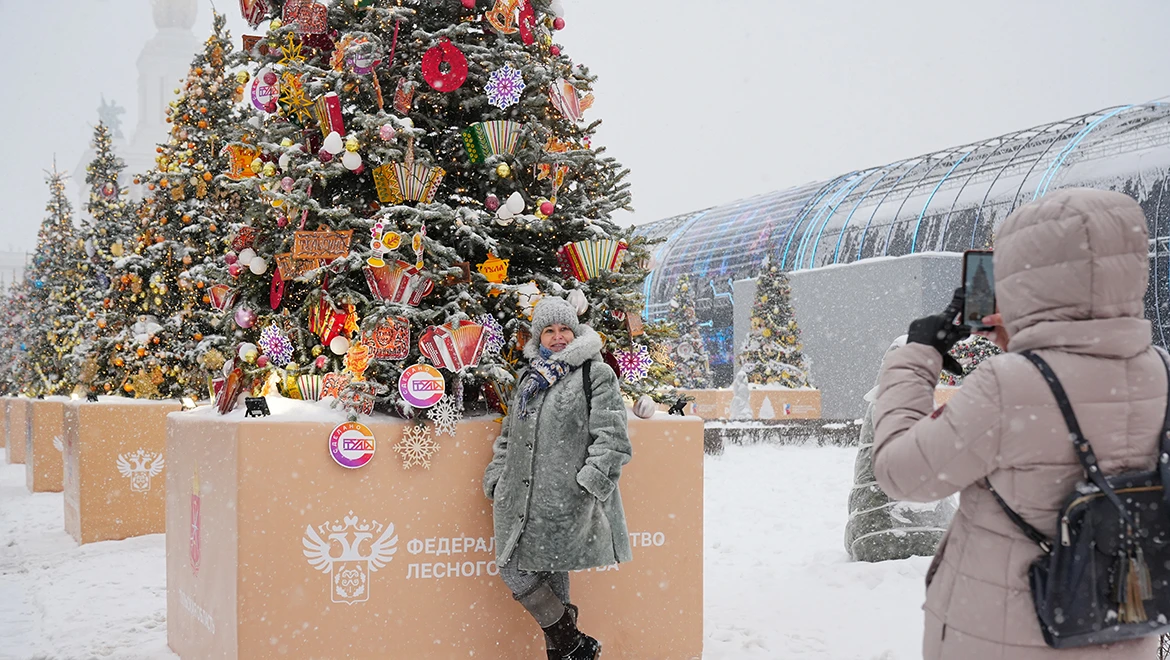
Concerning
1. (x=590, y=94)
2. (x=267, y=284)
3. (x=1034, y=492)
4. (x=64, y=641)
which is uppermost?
(x=590, y=94)

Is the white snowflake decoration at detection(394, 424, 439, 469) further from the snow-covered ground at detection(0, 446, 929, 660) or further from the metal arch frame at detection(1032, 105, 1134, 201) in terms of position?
the metal arch frame at detection(1032, 105, 1134, 201)

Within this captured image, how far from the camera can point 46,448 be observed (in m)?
15.5

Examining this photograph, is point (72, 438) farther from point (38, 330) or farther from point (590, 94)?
point (38, 330)

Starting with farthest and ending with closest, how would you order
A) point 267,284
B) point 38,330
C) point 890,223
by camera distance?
point 890,223 → point 38,330 → point 267,284

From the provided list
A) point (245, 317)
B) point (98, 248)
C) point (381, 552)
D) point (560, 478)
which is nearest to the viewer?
point (560, 478)

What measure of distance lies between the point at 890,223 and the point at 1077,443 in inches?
1498

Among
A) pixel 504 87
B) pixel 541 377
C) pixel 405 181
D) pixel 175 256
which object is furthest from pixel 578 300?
pixel 175 256

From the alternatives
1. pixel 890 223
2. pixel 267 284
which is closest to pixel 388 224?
pixel 267 284

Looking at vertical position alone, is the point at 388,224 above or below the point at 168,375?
above

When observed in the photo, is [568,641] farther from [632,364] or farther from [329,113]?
[329,113]

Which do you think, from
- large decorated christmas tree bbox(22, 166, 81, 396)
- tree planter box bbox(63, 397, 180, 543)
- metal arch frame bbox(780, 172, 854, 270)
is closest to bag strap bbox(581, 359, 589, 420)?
tree planter box bbox(63, 397, 180, 543)

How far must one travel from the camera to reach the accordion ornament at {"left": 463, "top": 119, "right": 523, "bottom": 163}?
5461mm

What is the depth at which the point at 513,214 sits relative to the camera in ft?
17.9

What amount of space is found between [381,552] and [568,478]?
112cm
